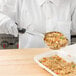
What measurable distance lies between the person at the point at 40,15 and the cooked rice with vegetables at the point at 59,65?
0.57 metres

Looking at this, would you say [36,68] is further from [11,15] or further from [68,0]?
[68,0]

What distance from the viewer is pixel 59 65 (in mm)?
1205

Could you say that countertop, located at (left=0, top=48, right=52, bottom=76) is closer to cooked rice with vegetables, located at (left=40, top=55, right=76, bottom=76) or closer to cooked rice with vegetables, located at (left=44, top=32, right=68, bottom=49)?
cooked rice with vegetables, located at (left=40, top=55, right=76, bottom=76)

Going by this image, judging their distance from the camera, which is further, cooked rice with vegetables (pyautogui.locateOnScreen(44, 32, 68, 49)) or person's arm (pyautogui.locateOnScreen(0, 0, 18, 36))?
person's arm (pyautogui.locateOnScreen(0, 0, 18, 36))

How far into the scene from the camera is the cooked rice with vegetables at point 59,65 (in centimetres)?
110

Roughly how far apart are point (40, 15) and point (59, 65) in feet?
2.49

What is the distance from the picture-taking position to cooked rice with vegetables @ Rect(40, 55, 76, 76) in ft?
3.60

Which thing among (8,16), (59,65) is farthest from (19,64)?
(8,16)

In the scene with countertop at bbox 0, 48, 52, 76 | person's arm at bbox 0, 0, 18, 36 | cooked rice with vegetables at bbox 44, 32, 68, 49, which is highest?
person's arm at bbox 0, 0, 18, 36

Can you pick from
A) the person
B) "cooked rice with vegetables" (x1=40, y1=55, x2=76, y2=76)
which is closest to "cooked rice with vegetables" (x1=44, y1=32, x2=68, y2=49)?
"cooked rice with vegetables" (x1=40, y1=55, x2=76, y2=76)

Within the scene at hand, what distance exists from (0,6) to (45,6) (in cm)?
48

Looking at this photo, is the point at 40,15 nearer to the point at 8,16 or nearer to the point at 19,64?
the point at 8,16

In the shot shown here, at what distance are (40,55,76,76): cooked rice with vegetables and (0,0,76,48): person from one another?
0.57m

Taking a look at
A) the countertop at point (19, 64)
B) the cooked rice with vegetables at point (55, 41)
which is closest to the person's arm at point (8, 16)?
the countertop at point (19, 64)
